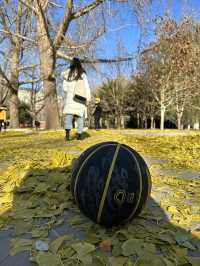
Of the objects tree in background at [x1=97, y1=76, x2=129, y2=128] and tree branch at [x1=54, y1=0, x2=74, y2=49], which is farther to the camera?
tree in background at [x1=97, y1=76, x2=129, y2=128]

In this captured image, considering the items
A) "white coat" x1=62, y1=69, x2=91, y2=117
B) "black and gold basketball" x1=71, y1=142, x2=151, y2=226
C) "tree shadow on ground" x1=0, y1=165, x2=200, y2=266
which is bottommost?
"tree shadow on ground" x1=0, y1=165, x2=200, y2=266

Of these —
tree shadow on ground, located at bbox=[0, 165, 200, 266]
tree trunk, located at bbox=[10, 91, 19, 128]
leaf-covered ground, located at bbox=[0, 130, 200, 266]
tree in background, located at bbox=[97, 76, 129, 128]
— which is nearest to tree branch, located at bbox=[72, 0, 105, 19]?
tree trunk, located at bbox=[10, 91, 19, 128]

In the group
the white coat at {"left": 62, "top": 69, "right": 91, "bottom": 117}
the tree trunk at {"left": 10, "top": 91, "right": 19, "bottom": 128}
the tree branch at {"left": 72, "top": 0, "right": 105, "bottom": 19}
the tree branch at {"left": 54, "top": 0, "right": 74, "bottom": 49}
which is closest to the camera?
the white coat at {"left": 62, "top": 69, "right": 91, "bottom": 117}

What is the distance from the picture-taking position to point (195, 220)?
4.27m

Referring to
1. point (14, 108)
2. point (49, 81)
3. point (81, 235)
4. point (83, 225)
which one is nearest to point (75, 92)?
point (83, 225)

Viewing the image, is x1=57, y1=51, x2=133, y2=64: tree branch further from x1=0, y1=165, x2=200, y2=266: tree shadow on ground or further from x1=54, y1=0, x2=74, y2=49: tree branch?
x1=0, y1=165, x2=200, y2=266: tree shadow on ground

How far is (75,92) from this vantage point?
10.3 m

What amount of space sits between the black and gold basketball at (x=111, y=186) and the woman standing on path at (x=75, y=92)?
6386 mm

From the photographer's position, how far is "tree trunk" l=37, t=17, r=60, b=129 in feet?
65.9

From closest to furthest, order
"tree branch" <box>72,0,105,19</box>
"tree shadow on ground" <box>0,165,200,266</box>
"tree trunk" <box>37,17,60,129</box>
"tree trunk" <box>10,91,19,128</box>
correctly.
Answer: "tree shadow on ground" <box>0,165,200,266</box>
"tree branch" <box>72,0,105,19</box>
"tree trunk" <box>37,17,60,129</box>
"tree trunk" <box>10,91,19,128</box>

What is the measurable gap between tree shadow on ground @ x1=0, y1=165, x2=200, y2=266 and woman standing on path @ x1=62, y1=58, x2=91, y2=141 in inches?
212

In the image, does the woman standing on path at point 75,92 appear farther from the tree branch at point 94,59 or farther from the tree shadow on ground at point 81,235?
the tree branch at point 94,59

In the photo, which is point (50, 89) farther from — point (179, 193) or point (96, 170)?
point (96, 170)

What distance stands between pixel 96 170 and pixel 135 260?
0.86 metres
